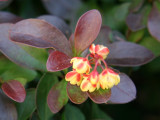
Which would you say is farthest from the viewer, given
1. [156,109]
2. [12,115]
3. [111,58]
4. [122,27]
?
[156,109]

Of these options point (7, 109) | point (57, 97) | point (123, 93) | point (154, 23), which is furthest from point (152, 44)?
point (7, 109)

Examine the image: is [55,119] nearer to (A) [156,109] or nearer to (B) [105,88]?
(B) [105,88]

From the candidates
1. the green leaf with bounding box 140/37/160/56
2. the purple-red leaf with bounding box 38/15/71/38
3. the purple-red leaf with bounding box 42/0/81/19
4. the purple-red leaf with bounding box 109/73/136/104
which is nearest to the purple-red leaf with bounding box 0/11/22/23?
the purple-red leaf with bounding box 38/15/71/38

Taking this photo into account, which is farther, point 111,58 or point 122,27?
point 122,27

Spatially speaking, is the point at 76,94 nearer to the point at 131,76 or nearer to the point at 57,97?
the point at 57,97

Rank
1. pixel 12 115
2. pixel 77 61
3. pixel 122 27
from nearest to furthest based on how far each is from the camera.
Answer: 1. pixel 77 61
2. pixel 12 115
3. pixel 122 27

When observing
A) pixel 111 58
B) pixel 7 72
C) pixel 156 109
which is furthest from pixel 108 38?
pixel 156 109

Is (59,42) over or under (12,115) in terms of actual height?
over
